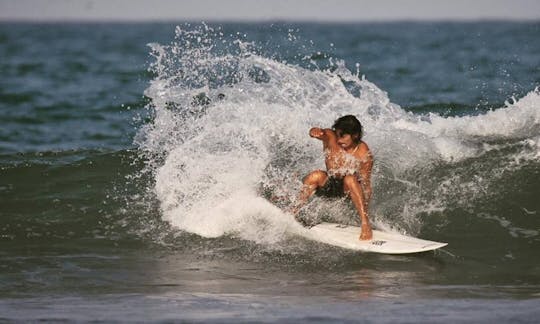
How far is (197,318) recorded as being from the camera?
641cm

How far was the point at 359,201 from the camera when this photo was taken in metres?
8.85

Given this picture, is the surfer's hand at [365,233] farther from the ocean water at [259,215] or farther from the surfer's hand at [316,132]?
the surfer's hand at [316,132]

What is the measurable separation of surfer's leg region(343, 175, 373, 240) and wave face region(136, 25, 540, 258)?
58 cm

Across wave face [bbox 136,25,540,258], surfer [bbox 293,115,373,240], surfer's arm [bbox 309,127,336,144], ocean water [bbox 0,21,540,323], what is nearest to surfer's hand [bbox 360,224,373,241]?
surfer [bbox 293,115,373,240]

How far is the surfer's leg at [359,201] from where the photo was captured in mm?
8789

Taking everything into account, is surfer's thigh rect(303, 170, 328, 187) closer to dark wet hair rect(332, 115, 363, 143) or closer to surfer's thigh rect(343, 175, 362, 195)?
surfer's thigh rect(343, 175, 362, 195)

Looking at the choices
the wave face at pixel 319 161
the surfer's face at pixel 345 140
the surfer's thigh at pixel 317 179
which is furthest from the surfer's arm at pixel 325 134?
the wave face at pixel 319 161

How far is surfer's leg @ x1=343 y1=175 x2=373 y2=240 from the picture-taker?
8789mm

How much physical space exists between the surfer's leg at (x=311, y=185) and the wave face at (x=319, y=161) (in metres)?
0.23

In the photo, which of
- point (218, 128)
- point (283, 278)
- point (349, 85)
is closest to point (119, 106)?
point (349, 85)

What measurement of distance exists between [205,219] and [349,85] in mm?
10824

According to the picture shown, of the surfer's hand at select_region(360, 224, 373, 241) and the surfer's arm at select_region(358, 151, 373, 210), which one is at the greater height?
the surfer's arm at select_region(358, 151, 373, 210)

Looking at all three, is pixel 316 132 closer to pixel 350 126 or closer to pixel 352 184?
pixel 350 126

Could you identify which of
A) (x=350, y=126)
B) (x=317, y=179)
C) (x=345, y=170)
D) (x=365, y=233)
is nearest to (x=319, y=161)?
(x=317, y=179)
